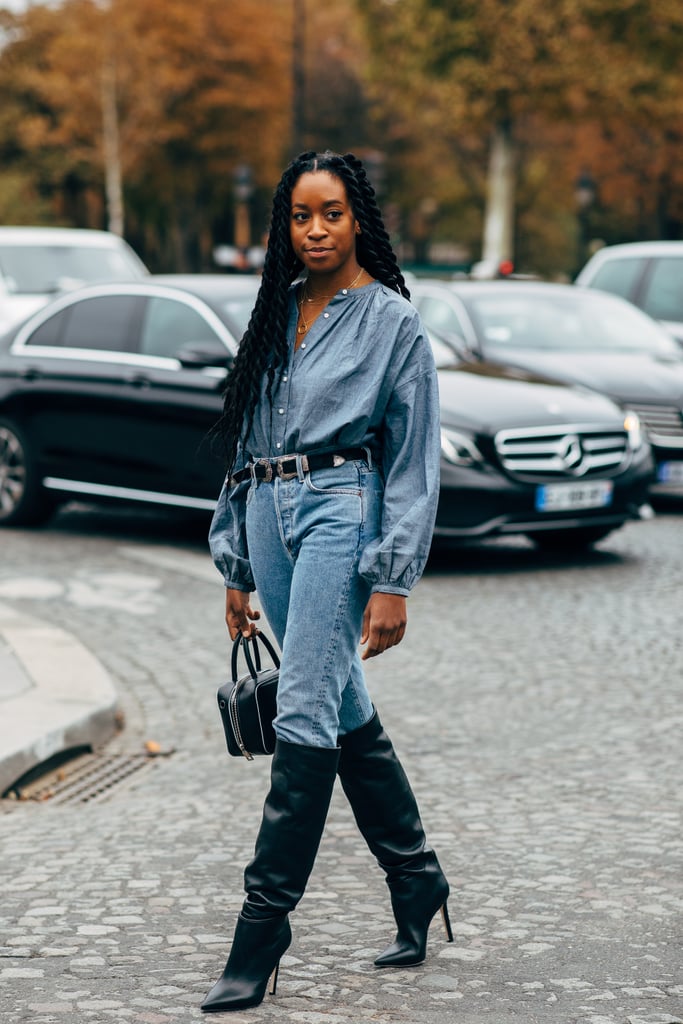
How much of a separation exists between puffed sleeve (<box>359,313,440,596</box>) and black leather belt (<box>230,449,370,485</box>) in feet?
0.24

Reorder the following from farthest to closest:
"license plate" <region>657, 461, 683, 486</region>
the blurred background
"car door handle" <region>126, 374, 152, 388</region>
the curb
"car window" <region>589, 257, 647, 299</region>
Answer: the blurred background → "car window" <region>589, 257, 647, 299</region> → "license plate" <region>657, 461, 683, 486</region> → "car door handle" <region>126, 374, 152, 388</region> → the curb

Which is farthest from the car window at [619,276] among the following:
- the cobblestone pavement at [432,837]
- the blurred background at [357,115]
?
the blurred background at [357,115]

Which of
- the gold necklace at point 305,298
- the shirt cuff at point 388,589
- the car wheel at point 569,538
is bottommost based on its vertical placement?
the car wheel at point 569,538

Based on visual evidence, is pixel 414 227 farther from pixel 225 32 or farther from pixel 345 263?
pixel 345 263

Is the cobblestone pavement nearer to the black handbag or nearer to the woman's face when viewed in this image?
the black handbag

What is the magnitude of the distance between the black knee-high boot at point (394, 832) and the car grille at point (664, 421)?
28.0ft

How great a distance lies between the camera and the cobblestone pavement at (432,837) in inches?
147

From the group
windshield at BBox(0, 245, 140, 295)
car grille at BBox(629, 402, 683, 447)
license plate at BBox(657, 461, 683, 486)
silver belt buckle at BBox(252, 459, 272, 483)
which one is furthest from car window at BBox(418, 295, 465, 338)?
silver belt buckle at BBox(252, 459, 272, 483)

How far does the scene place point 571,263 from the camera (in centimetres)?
7162

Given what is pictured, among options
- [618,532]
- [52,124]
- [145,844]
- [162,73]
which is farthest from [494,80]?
[145,844]

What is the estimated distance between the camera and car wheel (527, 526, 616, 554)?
34.5 feet

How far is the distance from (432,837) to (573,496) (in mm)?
5089

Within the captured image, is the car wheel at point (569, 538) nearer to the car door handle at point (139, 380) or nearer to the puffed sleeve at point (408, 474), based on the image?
the car door handle at point (139, 380)

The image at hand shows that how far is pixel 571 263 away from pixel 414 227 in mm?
6438
